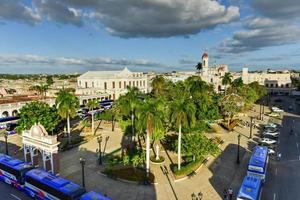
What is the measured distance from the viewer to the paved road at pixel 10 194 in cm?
2838

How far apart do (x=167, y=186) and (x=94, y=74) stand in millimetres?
92824

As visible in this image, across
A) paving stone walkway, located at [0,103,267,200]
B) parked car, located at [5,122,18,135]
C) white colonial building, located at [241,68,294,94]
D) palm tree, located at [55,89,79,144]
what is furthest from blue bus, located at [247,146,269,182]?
white colonial building, located at [241,68,294,94]

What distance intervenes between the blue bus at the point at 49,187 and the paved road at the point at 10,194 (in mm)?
835

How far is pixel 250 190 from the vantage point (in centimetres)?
2542

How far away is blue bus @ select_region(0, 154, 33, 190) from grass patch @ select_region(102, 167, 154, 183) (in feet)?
33.6

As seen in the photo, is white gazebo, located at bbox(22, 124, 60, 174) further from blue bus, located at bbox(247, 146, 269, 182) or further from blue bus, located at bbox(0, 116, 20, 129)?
blue bus, located at bbox(0, 116, 20, 129)

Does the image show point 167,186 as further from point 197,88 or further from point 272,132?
point 197,88

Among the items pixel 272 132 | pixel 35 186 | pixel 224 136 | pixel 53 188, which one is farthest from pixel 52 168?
pixel 272 132

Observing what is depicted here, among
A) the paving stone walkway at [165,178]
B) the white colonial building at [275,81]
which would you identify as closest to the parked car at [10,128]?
the paving stone walkway at [165,178]

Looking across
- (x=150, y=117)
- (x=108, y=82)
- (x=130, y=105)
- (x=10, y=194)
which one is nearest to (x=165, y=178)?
(x=150, y=117)

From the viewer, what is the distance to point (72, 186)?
1003 inches

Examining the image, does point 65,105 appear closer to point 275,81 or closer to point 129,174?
point 129,174

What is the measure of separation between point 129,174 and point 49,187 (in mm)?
10874

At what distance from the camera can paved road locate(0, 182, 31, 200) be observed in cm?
2838
